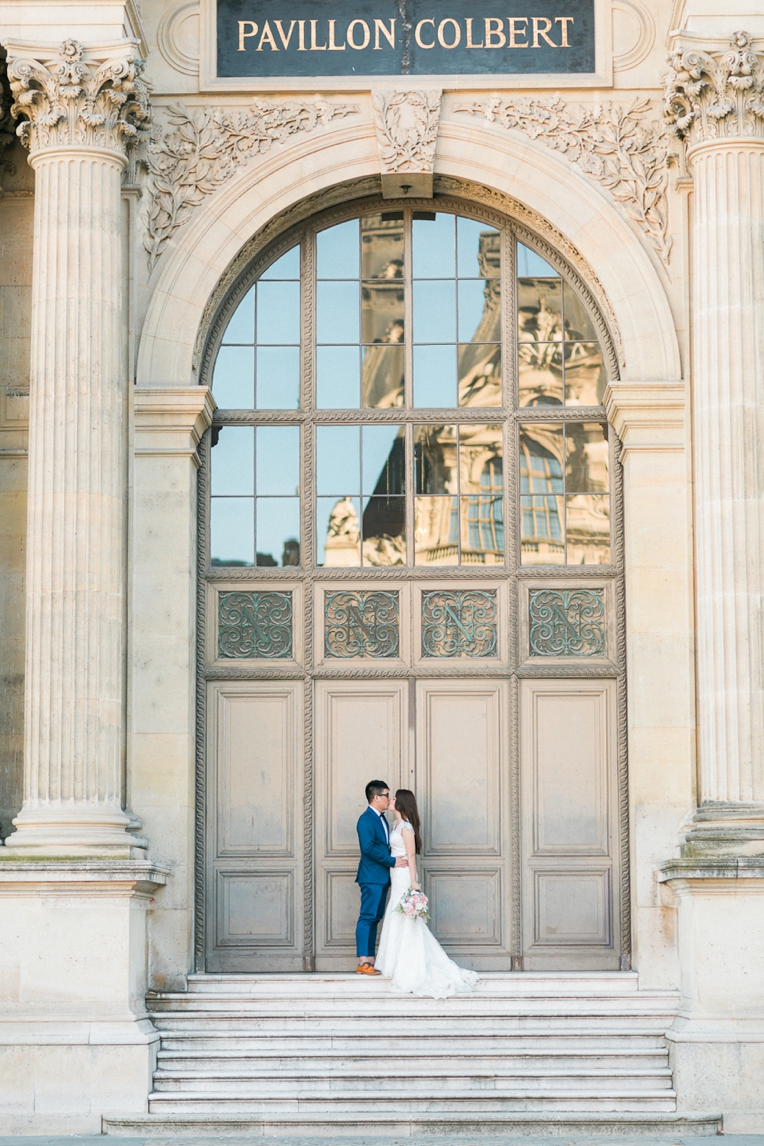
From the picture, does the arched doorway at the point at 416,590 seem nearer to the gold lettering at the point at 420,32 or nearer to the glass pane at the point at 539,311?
the glass pane at the point at 539,311

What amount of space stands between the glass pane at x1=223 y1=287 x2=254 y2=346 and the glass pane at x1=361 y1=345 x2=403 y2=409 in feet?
3.43

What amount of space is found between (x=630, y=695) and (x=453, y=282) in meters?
4.06

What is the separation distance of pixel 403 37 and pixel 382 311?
240cm

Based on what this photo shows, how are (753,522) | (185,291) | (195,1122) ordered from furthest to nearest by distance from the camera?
(185,291) → (753,522) → (195,1122)

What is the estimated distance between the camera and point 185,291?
1441 centimetres

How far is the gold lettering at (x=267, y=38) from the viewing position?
579 inches

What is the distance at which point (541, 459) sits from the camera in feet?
48.5

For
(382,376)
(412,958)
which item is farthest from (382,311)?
(412,958)

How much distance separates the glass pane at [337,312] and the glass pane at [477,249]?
3.27 feet

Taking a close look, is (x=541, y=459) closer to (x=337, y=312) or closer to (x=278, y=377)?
(x=337, y=312)

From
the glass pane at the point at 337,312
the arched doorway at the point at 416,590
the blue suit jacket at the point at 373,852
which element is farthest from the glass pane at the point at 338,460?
the blue suit jacket at the point at 373,852

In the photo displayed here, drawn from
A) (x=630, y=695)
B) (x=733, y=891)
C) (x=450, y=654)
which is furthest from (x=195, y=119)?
(x=733, y=891)

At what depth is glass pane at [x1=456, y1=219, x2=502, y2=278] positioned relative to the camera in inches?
591

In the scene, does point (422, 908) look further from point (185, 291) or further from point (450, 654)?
point (185, 291)
